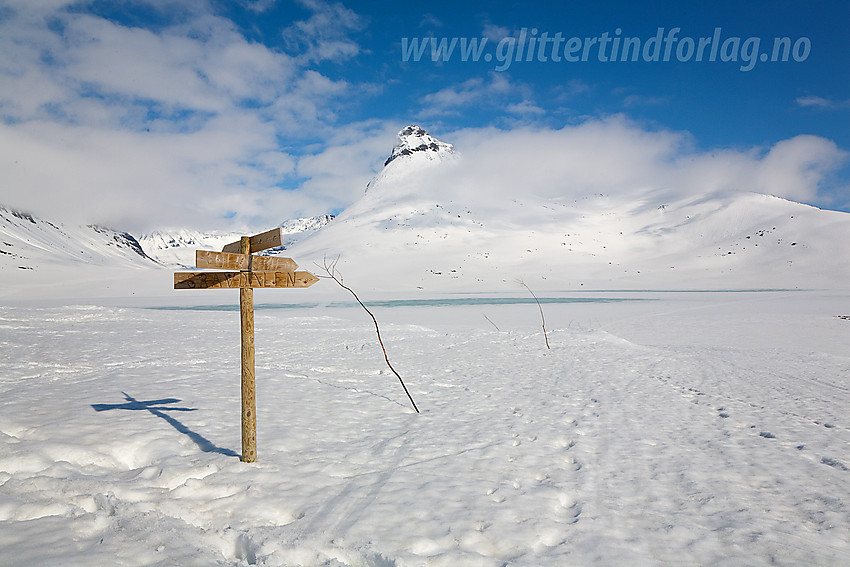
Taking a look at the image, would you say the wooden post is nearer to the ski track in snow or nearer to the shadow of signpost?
the ski track in snow

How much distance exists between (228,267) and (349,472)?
2.71 metres

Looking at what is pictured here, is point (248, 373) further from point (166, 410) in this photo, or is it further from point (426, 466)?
point (166, 410)

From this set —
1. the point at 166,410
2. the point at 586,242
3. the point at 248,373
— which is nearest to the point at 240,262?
the point at 248,373

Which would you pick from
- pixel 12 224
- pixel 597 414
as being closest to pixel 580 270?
pixel 597 414

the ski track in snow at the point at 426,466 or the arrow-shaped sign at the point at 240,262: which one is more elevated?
the arrow-shaped sign at the point at 240,262

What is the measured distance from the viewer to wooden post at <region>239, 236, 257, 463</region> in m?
4.77

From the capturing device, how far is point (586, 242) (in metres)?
80.4

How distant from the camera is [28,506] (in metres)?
3.64

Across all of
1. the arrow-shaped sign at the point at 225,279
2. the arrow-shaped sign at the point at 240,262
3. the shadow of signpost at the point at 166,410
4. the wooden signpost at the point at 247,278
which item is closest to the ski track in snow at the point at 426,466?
the shadow of signpost at the point at 166,410

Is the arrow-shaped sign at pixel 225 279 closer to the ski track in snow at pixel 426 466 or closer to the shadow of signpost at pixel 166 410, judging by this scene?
the ski track in snow at pixel 426 466

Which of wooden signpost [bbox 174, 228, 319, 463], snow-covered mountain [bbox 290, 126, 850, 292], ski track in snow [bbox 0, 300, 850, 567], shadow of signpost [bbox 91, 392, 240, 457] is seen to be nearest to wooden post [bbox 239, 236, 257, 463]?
wooden signpost [bbox 174, 228, 319, 463]

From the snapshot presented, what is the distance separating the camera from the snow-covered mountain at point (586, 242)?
57.3 m

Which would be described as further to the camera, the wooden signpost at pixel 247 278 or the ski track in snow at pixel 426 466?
the wooden signpost at pixel 247 278

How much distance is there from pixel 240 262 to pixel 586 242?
8248 centimetres
